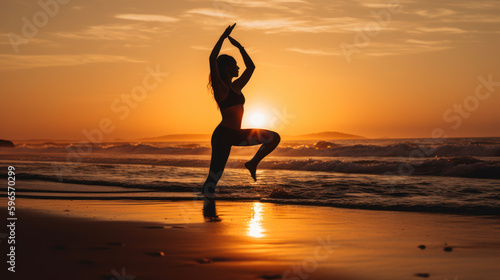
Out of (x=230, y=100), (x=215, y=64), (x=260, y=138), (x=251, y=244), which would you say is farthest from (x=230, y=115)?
(x=251, y=244)

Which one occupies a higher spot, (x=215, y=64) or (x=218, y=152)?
(x=215, y=64)

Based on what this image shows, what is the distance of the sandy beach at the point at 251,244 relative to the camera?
451 centimetres

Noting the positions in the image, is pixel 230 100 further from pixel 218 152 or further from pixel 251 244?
pixel 251 244

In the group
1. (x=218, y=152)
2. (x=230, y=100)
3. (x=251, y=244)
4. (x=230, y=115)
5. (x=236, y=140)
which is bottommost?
(x=251, y=244)

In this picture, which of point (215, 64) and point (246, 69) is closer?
point (215, 64)

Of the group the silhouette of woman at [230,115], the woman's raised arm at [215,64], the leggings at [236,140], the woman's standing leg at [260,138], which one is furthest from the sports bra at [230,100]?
the woman's standing leg at [260,138]

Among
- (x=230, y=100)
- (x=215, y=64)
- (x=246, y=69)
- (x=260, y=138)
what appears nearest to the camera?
(x=215, y=64)

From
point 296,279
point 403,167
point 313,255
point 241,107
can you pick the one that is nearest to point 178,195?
point 241,107

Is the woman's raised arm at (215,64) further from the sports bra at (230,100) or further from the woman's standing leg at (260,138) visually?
the woman's standing leg at (260,138)

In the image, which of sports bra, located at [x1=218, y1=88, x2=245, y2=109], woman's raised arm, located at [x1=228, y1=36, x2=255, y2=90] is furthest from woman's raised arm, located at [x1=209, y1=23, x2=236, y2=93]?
woman's raised arm, located at [x1=228, y1=36, x2=255, y2=90]

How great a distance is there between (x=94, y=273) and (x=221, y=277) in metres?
1.03

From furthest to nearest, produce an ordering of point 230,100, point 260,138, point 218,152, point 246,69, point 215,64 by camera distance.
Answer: point 246,69 → point 218,152 → point 260,138 → point 230,100 → point 215,64

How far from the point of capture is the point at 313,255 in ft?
17.0

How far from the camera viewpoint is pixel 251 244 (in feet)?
18.9
